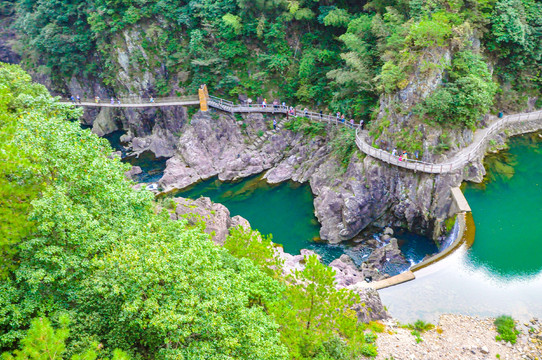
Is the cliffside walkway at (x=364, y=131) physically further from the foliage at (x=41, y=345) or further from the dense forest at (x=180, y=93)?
the foliage at (x=41, y=345)

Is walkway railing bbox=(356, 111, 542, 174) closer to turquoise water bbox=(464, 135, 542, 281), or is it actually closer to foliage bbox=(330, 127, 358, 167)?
foliage bbox=(330, 127, 358, 167)

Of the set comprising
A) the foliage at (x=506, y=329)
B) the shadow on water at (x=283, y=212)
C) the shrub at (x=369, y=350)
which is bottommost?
the shadow on water at (x=283, y=212)

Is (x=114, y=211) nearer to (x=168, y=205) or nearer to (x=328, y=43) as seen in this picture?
(x=168, y=205)

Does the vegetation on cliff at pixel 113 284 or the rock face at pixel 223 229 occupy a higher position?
the vegetation on cliff at pixel 113 284

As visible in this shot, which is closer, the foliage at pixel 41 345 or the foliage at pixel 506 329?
the foliage at pixel 41 345

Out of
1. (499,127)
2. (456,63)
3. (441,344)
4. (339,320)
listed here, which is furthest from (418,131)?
(339,320)

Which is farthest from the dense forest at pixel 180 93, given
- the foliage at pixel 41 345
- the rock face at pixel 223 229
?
the rock face at pixel 223 229

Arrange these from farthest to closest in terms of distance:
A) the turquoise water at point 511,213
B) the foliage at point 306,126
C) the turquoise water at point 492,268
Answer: the foliage at point 306,126 < the turquoise water at point 511,213 < the turquoise water at point 492,268
